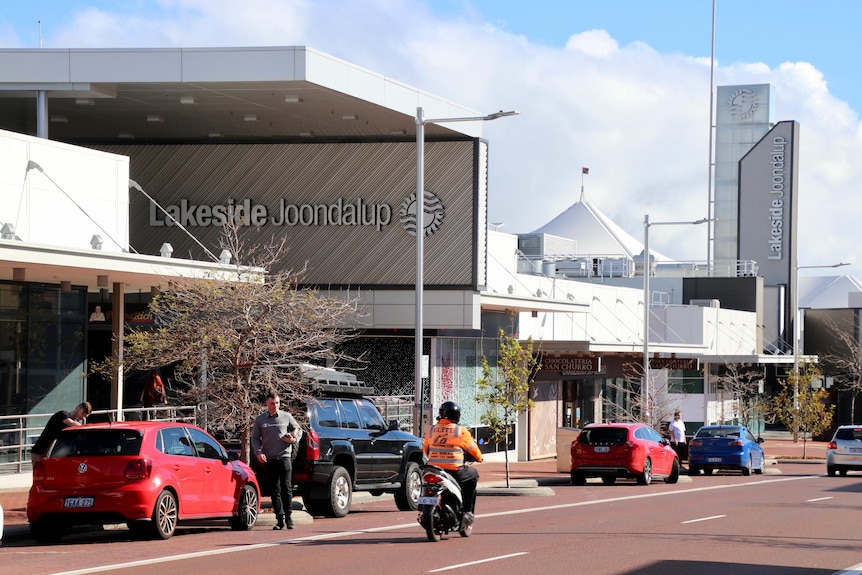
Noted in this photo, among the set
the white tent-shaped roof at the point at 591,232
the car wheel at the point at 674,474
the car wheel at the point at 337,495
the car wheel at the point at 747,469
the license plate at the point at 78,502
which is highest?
the white tent-shaped roof at the point at 591,232

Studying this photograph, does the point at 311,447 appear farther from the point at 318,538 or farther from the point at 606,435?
the point at 606,435

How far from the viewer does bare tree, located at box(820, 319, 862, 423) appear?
73.4m

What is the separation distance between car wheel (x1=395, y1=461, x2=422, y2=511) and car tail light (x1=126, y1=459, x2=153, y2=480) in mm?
6960

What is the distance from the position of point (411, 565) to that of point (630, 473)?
1776cm

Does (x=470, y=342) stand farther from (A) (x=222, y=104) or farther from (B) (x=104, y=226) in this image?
(B) (x=104, y=226)

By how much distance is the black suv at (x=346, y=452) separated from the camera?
795 inches

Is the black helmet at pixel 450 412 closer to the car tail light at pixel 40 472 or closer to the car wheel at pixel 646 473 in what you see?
the car tail light at pixel 40 472

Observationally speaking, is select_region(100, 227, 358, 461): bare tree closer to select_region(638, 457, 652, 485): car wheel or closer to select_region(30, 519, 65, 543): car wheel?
select_region(30, 519, 65, 543): car wheel

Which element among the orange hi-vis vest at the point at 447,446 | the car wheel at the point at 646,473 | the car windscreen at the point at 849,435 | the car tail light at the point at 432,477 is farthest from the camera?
the car windscreen at the point at 849,435

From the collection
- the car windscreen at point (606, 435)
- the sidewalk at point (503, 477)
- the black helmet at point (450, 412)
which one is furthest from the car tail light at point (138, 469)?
the car windscreen at point (606, 435)

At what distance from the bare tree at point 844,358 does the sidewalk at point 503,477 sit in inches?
411

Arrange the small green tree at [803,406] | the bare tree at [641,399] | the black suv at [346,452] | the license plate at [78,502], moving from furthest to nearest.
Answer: the small green tree at [803,406] < the bare tree at [641,399] < the black suv at [346,452] < the license plate at [78,502]

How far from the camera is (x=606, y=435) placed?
31031mm

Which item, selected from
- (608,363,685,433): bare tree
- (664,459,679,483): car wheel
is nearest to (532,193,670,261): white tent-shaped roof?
(608,363,685,433): bare tree
